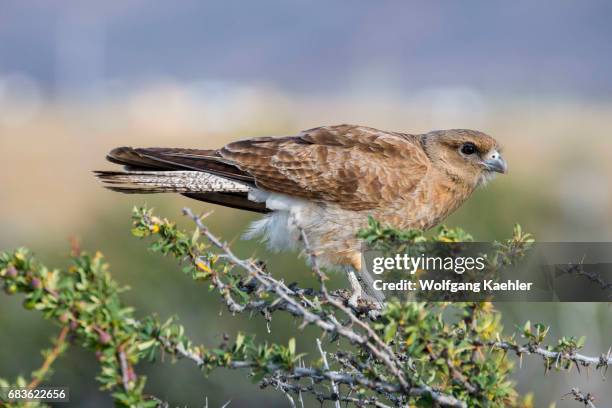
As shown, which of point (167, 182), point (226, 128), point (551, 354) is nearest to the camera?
point (551, 354)

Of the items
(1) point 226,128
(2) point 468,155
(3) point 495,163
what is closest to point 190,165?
(2) point 468,155

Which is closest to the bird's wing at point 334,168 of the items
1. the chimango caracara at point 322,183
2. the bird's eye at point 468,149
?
the chimango caracara at point 322,183

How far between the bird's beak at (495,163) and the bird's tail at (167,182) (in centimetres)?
156

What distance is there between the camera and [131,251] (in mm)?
11484

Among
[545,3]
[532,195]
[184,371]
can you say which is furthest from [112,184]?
[545,3]

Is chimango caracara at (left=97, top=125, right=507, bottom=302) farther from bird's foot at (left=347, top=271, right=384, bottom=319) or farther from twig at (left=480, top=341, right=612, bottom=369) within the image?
twig at (left=480, top=341, right=612, bottom=369)

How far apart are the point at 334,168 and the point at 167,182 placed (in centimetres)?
104

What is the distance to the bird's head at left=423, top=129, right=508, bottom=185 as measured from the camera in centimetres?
643

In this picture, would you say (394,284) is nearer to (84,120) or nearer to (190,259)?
(190,259)

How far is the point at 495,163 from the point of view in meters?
6.46

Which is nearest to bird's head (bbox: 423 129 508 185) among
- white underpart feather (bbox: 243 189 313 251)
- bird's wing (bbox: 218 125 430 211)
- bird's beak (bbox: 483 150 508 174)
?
bird's beak (bbox: 483 150 508 174)

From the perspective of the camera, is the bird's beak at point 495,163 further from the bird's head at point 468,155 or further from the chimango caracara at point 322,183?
the chimango caracara at point 322,183

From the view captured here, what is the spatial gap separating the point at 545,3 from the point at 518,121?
484 ft

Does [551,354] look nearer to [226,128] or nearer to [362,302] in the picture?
[362,302]
